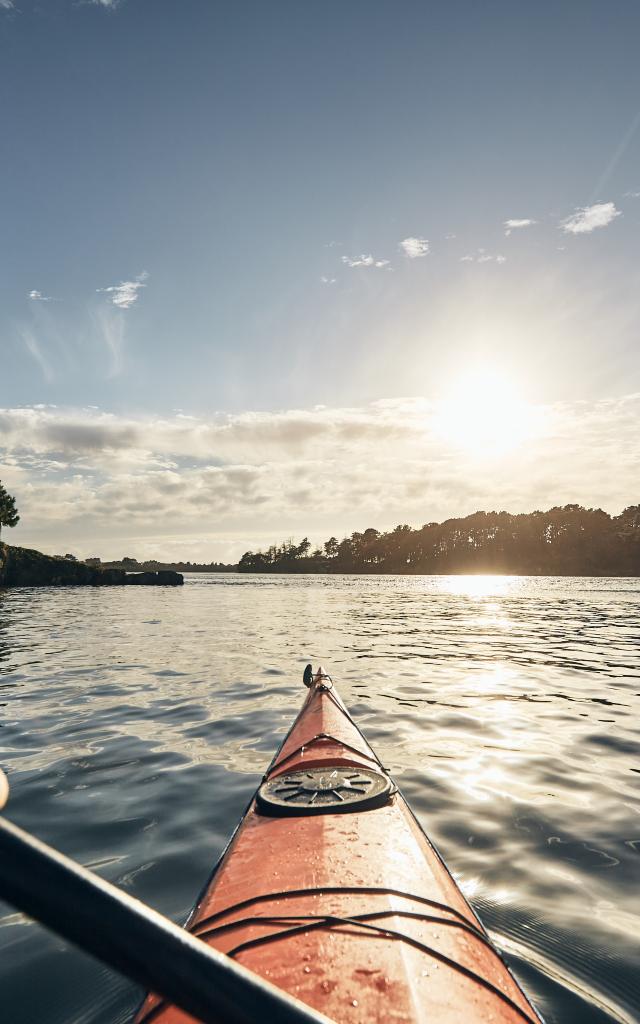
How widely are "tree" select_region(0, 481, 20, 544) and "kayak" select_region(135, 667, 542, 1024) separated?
6762 centimetres

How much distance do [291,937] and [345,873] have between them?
21.2 inches

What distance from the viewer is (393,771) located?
648 centimetres

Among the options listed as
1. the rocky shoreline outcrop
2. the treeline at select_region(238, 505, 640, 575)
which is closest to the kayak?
the rocky shoreline outcrop

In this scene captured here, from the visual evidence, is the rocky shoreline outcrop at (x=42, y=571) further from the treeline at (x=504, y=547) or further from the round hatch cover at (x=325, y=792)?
the treeline at (x=504, y=547)

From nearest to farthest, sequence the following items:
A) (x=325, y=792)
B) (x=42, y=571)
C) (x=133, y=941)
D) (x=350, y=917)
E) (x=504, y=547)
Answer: (x=133, y=941), (x=350, y=917), (x=325, y=792), (x=42, y=571), (x=504, y=547)

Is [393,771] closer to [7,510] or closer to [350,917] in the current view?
[350,917]

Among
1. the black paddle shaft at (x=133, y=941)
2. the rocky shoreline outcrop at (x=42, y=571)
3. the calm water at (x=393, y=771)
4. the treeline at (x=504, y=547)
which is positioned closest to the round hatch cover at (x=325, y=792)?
the calm water at (x=393, y=771)

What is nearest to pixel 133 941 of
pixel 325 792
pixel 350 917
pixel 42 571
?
pixel 350 917

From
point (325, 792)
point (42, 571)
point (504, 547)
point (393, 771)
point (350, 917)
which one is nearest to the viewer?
point (350, 917)

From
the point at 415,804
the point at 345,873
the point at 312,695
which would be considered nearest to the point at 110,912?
the point at 345,873

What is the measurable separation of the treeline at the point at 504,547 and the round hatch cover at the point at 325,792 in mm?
165612

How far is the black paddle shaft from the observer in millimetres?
899

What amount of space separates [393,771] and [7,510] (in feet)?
220

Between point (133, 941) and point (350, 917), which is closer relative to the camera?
point (133, 941)
